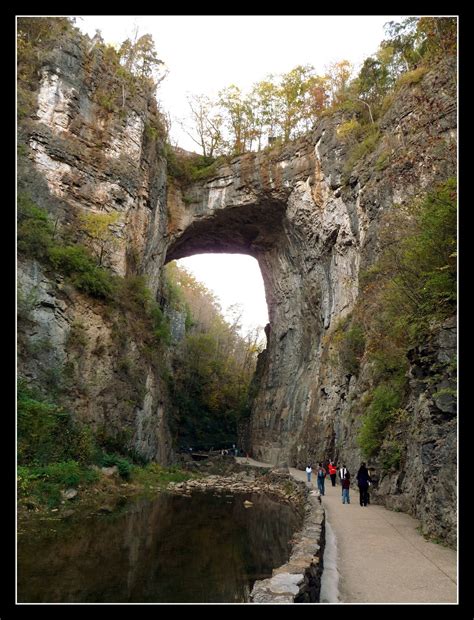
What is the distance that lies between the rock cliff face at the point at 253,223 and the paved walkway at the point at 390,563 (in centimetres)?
209

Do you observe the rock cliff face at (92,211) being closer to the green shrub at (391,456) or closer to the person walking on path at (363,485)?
the person walking on path at (363,485)

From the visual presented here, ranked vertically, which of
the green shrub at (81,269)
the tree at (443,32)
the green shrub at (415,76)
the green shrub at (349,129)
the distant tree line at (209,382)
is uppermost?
the green shrub at (415,76)

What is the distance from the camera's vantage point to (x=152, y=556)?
9484mm

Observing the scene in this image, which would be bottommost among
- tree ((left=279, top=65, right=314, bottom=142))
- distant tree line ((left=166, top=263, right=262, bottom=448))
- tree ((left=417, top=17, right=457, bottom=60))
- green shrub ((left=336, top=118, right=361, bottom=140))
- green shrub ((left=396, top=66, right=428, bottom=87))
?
distant tree line ((left=166, top=263, right=262, bottom=448))

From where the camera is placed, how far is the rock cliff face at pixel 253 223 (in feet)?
61.3

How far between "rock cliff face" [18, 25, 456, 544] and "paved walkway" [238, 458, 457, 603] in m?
2.09

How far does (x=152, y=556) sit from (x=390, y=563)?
204 inches

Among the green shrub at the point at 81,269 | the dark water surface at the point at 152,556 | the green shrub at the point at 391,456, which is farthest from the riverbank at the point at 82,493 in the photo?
the green shrub at the point at 391,456

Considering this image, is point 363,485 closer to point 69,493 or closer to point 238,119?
point 69,493

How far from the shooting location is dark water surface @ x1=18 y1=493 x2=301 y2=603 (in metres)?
7.35

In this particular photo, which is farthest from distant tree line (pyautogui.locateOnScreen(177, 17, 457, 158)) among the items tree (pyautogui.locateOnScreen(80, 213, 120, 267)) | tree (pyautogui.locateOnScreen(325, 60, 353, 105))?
tree (pyautogui.locateOnScreen(80, 213, 120, 267))

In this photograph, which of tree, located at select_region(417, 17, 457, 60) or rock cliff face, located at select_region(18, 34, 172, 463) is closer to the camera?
tree, located at select_region(417, 17, 457, 60)

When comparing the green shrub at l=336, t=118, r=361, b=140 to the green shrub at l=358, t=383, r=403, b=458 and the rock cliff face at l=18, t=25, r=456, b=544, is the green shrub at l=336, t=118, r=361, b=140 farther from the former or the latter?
the green shrub at l=358, t=383, r=403, b=458
